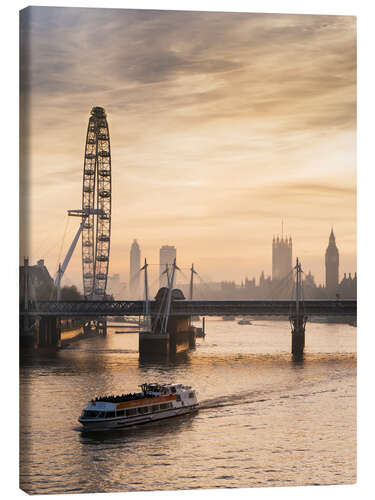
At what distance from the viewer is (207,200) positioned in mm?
15812

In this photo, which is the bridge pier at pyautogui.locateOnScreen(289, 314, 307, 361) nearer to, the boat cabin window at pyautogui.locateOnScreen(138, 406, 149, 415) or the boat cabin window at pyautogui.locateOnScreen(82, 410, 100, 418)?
the boat cabin window at pyautogui.locateOnScreen(138, 406, 149, 415)

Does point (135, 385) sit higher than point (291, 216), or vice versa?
point (291, 216)

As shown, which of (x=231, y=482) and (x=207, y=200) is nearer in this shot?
(x=231, y=482)

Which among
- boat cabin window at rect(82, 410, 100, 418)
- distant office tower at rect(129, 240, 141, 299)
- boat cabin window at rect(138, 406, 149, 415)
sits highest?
distant office tower at rect(129, 240, 141, 299)

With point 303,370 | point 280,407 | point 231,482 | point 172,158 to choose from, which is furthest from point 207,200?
point 303,370

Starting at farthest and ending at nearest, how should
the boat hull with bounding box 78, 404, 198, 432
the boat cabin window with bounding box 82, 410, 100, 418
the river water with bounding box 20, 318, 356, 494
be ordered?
the boat cabin window with bounding box 82, 410, 100, 418
the boat hull with bounding box 78, 404, 198, 432
the river water with bounding box 20, 318, 356, 494

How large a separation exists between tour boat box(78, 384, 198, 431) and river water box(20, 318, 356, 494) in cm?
24

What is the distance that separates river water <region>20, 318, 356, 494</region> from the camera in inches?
512

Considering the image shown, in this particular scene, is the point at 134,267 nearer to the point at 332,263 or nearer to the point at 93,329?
the point at 332,263

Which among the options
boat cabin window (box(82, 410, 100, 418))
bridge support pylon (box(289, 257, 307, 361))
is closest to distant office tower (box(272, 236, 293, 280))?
boat cabin window (box(82, 410, 100, 418))

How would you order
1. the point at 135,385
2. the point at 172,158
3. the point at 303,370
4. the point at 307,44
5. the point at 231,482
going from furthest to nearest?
the point at 303,370 < the point at 135,385 < the point at 172,158 < the point at 307,44 < the point at 231,482

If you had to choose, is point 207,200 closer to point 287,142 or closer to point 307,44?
point 287,142

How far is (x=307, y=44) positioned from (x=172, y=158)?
290 cm

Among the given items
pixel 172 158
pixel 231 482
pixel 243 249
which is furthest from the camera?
pixel 243 249
